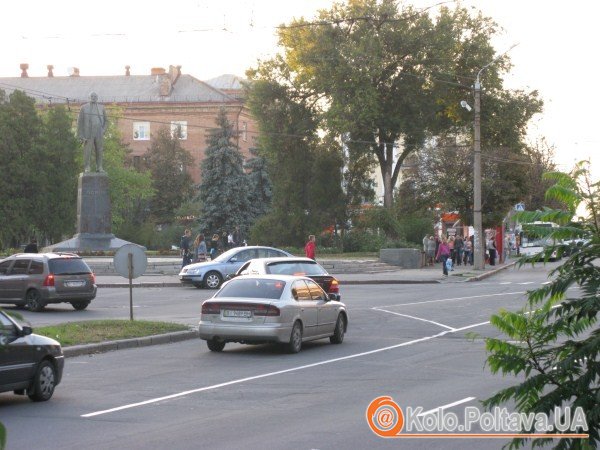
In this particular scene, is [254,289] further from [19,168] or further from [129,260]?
[19,168]

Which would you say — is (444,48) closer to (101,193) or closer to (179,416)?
(101,193)

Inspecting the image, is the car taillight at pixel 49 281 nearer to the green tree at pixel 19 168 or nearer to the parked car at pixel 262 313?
the parked car at pixel 262 313

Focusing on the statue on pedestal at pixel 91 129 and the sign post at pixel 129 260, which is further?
the statue on pedestal at pixel 91 129

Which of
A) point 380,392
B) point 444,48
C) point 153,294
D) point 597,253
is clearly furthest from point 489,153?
point 597,253

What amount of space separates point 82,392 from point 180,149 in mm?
86101

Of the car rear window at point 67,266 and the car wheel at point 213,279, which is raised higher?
the car rear window at point 67,266

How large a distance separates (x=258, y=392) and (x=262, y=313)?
4512 mm

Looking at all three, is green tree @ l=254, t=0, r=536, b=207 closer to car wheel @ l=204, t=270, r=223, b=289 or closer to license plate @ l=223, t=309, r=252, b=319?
car wheel @ l=204, t=270, r=223, b=289

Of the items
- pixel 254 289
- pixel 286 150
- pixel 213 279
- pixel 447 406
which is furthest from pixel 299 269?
pixel 286 150

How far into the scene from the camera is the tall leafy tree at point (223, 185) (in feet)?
247

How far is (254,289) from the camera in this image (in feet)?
58.7

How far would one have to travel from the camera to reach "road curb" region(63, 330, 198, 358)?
687 inches

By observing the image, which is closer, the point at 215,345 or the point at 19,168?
the point at 215,345

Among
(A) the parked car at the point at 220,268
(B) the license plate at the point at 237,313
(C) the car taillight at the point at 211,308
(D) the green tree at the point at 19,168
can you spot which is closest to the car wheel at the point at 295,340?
(B) the license plate at the point at 237,313
